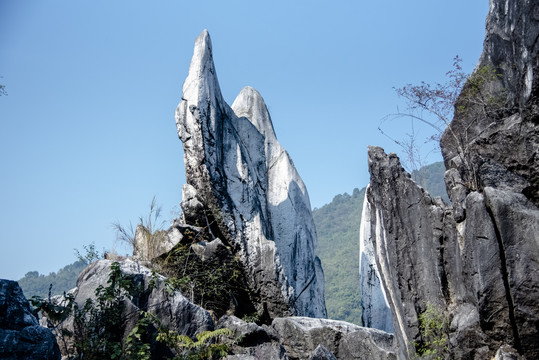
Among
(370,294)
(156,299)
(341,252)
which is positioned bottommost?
(370,294)

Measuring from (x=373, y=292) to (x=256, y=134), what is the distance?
5.90 m

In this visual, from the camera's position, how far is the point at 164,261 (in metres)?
10.3

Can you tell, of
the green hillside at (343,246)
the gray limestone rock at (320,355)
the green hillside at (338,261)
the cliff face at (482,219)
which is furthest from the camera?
the green hillside at (343,246)

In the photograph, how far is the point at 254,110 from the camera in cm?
1500

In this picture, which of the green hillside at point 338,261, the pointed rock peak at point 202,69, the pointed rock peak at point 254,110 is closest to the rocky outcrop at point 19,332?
the pointed rock peak at point 202,69

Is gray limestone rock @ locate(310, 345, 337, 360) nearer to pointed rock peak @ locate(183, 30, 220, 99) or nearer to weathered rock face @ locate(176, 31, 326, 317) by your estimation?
weathered rock face @ locate(176, 31, 326, 317)

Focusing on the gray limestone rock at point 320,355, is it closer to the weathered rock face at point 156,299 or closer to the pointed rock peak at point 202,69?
the weathered rock face at point 156,299

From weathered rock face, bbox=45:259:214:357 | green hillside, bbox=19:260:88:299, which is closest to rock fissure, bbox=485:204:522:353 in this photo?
weathered rock face, bbox=45:259:214:357

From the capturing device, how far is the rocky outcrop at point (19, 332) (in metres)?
4.40

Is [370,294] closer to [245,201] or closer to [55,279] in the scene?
[245,201]

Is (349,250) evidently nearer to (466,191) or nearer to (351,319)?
(351,319)

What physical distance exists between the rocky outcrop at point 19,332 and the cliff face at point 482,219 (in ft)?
18.1

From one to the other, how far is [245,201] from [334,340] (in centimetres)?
464

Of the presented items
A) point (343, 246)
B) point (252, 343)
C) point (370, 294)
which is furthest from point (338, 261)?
point (252, 343)
